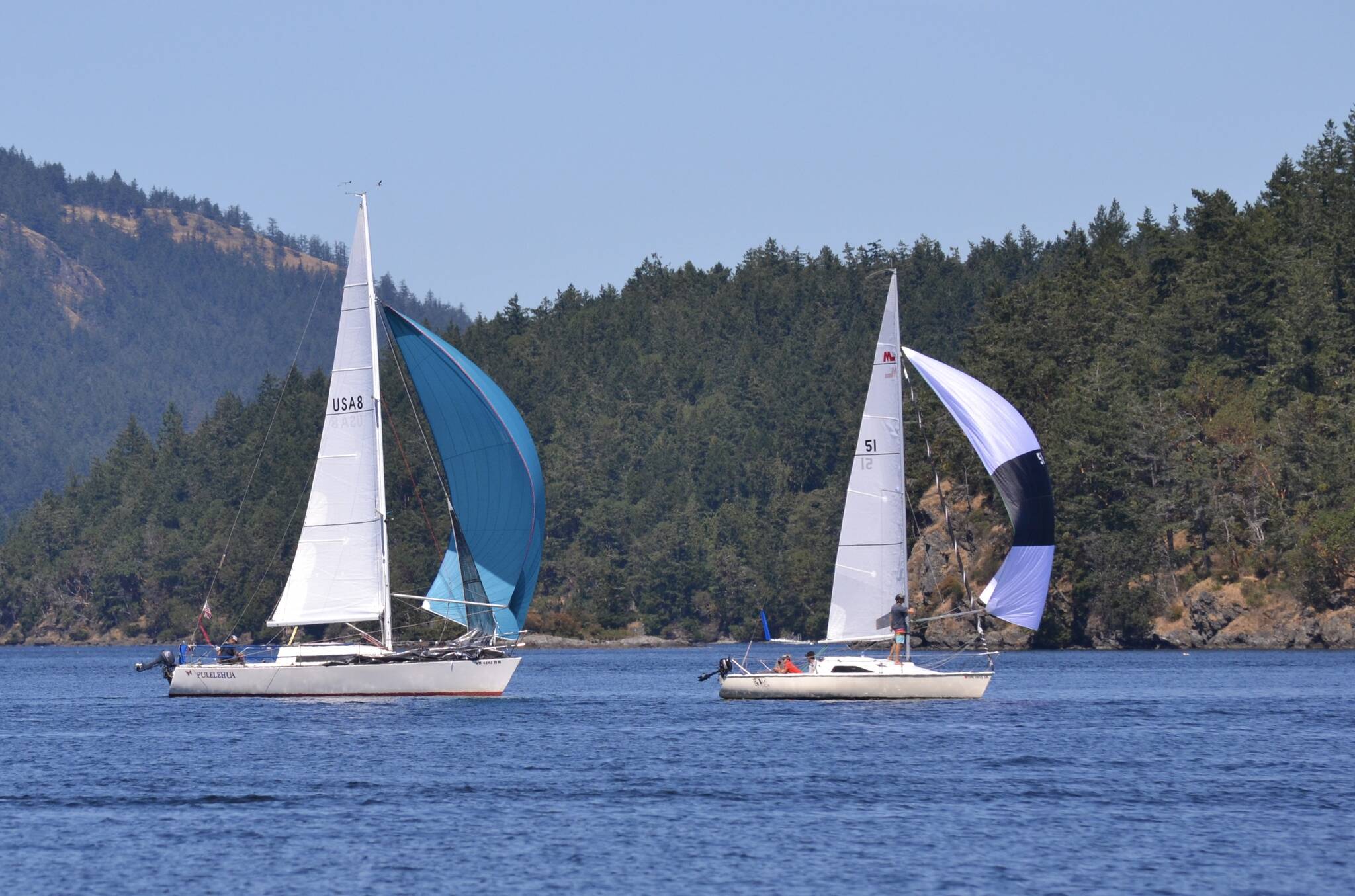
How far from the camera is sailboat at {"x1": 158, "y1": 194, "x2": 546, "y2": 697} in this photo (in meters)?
55.4

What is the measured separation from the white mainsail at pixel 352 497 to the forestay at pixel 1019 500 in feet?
53.7

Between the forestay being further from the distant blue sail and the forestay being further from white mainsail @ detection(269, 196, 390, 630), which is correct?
white mainsail @ detection(269, 196, 390, 630)

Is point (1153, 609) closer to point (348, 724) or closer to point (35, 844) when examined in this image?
point (348, 724)

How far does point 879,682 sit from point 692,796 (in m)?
16.4

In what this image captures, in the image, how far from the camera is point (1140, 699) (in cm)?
6116

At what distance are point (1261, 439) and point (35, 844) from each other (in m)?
88.8

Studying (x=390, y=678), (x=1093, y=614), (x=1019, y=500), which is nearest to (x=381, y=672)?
(x=390, y=678)

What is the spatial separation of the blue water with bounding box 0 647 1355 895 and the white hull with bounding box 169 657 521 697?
0.80 meters

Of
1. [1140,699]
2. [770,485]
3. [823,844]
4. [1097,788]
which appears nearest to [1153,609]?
[1140,699]

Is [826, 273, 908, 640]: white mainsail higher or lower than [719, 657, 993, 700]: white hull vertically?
higher

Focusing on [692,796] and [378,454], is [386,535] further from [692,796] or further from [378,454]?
[692,796]

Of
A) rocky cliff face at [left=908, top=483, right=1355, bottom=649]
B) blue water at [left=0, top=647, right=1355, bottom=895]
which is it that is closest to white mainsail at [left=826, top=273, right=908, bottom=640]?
blue water at [left=0, top=647, right=1355, bottom=895]

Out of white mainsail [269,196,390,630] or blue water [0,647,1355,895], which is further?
white mainsail [269,196,390,630]

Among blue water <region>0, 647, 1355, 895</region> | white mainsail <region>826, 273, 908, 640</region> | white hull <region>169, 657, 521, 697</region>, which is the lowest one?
blue water <region>0, 647, 1355, 895</region>
